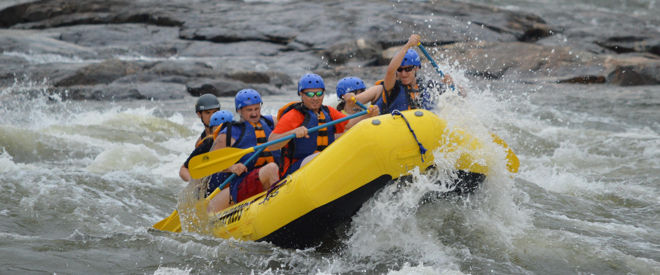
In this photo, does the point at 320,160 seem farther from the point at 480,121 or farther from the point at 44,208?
the point at 44,208

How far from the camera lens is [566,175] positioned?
7.75 meters

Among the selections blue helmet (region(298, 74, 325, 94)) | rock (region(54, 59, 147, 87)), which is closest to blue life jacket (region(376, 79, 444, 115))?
blue helmet (region(298, 74, 325, 94))

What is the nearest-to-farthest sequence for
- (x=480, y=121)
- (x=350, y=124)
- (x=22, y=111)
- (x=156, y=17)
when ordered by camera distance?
(x=480, y=121) → (x=350, y=124) → (x=22, y=111) → (x=156, y=17)

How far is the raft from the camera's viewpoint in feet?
14.0

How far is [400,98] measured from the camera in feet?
18.4

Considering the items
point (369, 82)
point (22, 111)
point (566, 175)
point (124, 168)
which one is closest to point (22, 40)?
point (22, 111)

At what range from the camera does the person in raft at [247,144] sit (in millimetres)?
4953

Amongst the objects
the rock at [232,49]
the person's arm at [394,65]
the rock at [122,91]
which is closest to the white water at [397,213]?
the person's arm at [394,65]

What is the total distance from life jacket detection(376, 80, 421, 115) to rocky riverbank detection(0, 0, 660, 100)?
9.05 metres

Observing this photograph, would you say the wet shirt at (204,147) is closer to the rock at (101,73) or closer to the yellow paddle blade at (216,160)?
the yellow paddle blade at (216,160)

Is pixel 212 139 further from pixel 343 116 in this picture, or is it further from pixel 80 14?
pixel 80 14

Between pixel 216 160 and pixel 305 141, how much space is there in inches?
26.0

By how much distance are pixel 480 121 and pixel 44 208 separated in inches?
151

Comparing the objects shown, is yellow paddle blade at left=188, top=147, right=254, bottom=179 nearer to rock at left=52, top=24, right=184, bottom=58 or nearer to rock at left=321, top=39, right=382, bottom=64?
rock at left=321, top=39, right=382, bottom=64
